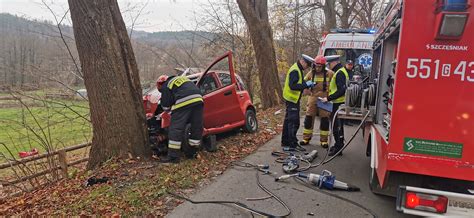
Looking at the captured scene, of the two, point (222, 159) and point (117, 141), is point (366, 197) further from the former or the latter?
point (117, 141)

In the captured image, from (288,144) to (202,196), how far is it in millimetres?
2965

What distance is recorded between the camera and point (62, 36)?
8070 mm

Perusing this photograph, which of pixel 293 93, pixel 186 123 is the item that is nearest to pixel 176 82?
pixel 186 123

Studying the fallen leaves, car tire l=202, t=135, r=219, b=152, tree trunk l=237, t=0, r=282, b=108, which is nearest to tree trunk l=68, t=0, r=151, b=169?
the fallen leaves

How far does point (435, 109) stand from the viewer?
323 cm

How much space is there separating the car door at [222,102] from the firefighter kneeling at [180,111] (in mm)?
974

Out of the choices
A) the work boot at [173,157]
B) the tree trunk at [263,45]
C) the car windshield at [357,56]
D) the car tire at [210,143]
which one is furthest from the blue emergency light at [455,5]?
the tree trunk at [263,45]

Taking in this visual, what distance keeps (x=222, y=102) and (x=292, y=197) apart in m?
3.32

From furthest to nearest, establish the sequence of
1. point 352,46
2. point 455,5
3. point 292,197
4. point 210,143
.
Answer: point 352,46 → point 210,143 → point 292,197 → point 455,5

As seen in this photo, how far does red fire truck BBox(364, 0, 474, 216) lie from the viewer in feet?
10.1

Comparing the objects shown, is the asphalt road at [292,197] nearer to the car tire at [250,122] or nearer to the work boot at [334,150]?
the work boot at [334,150]

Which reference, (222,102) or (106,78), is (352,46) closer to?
(222,102)

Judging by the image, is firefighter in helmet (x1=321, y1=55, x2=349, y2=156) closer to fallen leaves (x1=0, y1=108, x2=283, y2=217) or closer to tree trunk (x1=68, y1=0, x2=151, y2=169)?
fallen leaves (x1=0, y1=108, x2=283, y2=217)

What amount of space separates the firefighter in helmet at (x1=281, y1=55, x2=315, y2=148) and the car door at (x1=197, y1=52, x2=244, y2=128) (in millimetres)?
1187
